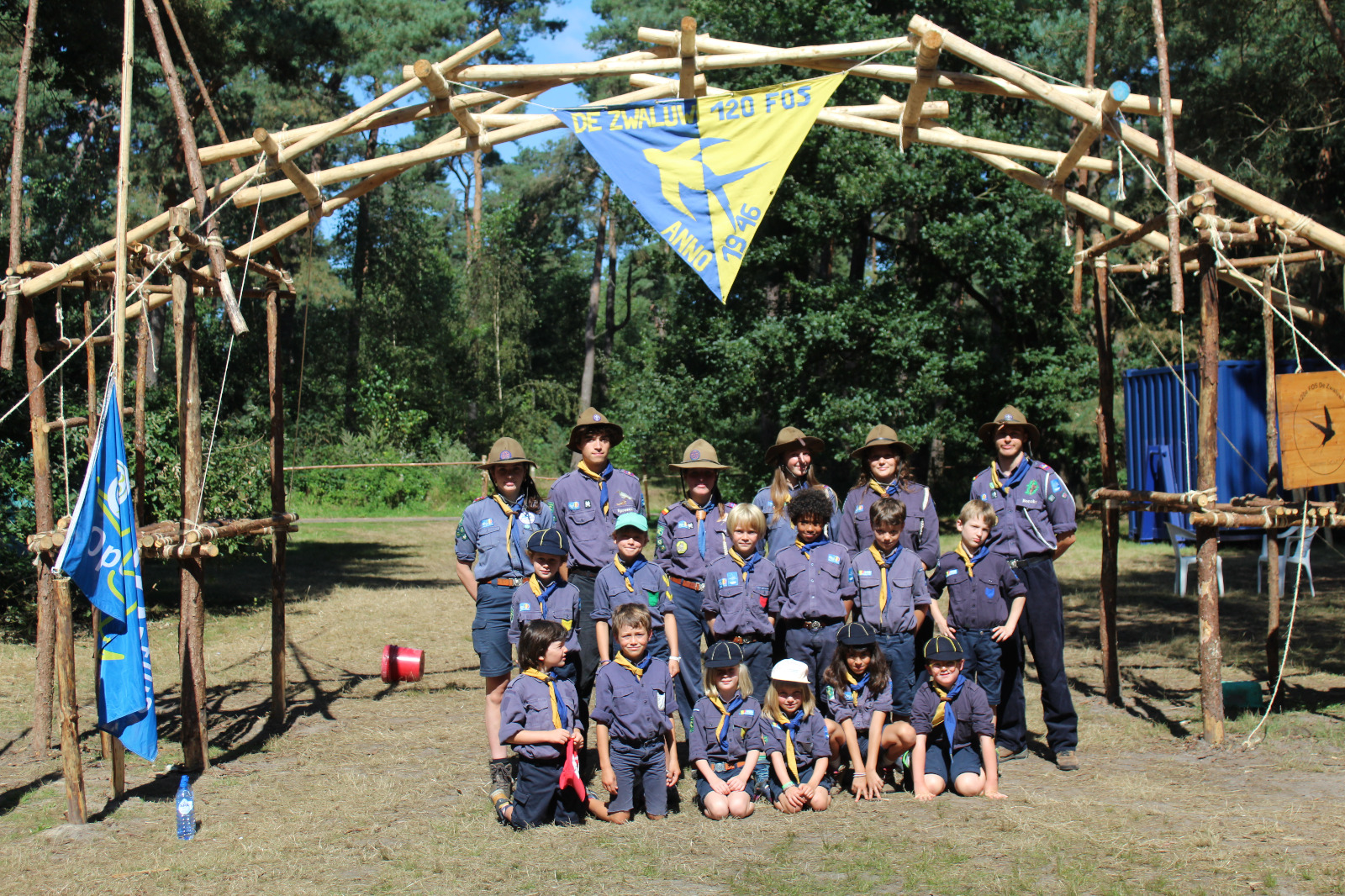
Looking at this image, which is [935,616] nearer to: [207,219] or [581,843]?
[581,843]

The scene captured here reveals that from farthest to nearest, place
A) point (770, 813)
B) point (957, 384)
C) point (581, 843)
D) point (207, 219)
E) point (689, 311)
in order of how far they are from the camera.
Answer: point (689, 311)
point (957, 384)
point (207, 219)
point (770, 813)
point (581, 843)

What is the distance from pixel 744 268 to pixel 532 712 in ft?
49.6

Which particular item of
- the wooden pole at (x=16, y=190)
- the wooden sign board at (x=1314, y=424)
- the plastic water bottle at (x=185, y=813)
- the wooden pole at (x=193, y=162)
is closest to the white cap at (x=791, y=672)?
the plastic water bottle at (x=185, y=813)

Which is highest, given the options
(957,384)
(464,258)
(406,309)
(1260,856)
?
(464,258)

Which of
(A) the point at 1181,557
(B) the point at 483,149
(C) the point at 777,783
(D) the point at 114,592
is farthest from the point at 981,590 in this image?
(A) the point at 1181,557

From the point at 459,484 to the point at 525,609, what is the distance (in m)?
22.1

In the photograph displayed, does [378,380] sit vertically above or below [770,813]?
above

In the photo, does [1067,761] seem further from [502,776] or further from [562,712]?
[502,776]

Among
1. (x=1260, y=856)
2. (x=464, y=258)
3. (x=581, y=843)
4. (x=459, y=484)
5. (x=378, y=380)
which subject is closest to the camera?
(x=1260, y=856)

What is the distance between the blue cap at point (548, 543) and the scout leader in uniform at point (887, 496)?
165cm

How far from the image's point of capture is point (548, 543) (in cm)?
521

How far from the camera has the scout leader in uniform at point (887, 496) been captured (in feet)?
19.2

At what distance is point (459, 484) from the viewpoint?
2684 centimetres

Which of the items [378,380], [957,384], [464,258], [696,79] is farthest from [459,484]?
[696,79]
